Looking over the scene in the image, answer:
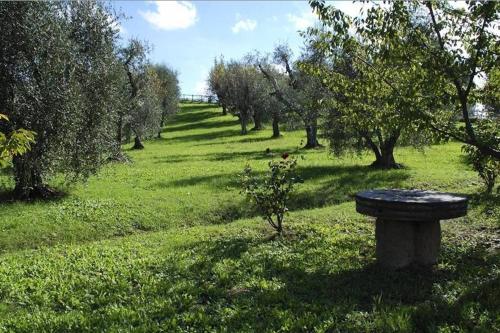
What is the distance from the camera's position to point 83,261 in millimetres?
9562

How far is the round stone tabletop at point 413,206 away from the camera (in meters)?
7.61

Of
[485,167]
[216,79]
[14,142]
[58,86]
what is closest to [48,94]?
[58,86]

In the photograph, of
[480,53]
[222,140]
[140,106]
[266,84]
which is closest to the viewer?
[480,53]

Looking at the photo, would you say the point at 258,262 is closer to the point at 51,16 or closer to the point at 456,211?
the point at 456,211

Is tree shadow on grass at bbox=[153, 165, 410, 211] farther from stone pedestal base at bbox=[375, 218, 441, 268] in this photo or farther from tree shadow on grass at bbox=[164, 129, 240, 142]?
tree shadow on grass at bbox=[164, 129, 240, 142]

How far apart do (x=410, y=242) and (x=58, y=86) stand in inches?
456

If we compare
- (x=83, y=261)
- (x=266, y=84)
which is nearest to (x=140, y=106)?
(x=266, y=84)

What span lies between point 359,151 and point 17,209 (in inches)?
620

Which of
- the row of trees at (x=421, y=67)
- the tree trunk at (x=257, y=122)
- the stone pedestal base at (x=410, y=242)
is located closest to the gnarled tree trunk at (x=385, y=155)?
the row of trees at (x=421, y=67)

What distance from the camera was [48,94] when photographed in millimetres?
14844

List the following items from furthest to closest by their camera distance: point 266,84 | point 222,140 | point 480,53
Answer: point 266,84, point 222,140, point 480,53

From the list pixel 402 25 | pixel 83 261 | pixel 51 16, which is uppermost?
pixel 51 16

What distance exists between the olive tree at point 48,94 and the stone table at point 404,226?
34.3 feet

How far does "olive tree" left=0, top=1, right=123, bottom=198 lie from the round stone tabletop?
10.5 meters
